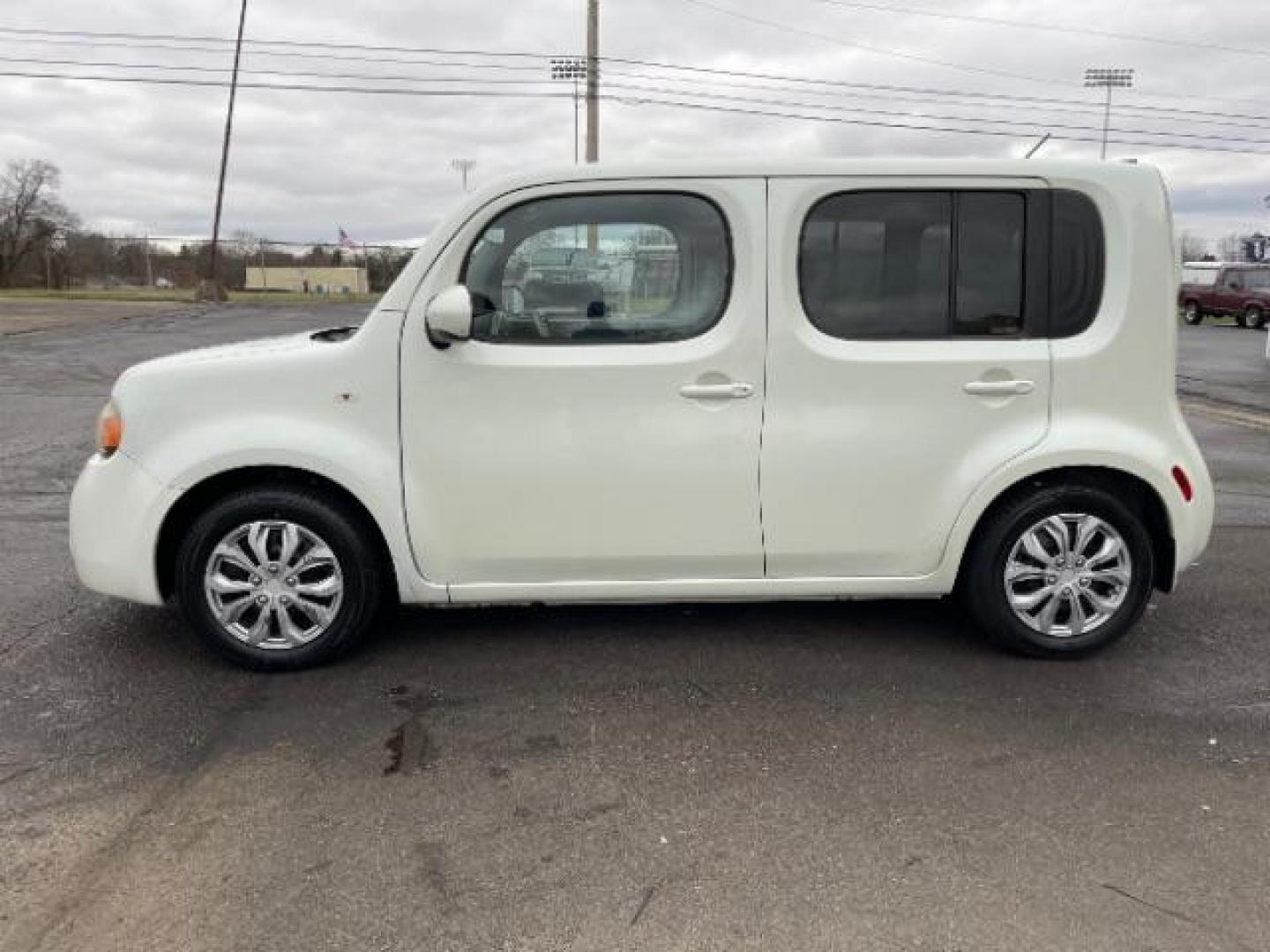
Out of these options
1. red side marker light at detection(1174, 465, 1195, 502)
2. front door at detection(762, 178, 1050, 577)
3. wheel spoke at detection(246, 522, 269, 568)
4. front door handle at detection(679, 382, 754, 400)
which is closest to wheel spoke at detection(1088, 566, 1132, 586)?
red side marker light at detection(1174, 465, 1195, 502)

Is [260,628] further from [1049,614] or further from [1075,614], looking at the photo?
[1075,614]

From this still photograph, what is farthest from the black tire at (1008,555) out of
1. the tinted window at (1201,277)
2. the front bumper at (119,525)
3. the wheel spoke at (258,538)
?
the tinted window at (1201,277)

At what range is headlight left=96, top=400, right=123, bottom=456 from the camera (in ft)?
12.6

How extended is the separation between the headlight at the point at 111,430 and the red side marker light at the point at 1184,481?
398cm

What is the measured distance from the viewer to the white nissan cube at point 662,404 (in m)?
3.82

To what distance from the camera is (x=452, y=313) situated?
363 cm

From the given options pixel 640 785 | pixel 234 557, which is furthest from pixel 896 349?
pixel 234 557

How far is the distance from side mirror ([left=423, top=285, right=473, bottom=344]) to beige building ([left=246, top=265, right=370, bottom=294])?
6297 cm

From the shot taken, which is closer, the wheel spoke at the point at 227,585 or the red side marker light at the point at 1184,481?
the wheel spoke at the point at 227,585

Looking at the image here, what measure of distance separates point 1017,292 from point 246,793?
3.18m

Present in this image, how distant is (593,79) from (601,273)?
2665 cm

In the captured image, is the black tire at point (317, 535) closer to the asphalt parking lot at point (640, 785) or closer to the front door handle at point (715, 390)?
the asphalt parking lot at point (640, 785)

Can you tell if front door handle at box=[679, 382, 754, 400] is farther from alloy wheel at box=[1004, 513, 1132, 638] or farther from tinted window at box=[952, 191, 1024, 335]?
alloy wheel at box=[1004, 513, 1132, 638]

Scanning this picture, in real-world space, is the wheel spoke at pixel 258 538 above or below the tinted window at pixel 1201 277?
below
